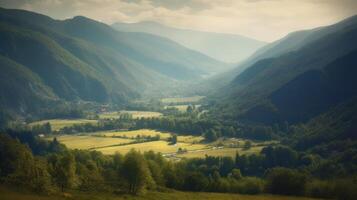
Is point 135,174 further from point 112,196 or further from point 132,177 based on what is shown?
point 112,196

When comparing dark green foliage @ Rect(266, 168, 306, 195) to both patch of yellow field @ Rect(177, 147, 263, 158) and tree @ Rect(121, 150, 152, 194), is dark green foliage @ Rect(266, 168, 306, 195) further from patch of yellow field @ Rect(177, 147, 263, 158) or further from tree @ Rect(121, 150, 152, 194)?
patch of yellow field @ Rect(177, 147, 263, 158)

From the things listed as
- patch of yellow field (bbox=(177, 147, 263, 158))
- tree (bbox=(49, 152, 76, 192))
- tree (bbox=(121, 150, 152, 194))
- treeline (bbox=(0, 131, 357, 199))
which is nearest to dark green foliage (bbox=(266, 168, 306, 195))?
treeline (bbox=(0, 131, 357, 199))

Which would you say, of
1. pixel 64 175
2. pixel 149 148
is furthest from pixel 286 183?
pixel 149 148

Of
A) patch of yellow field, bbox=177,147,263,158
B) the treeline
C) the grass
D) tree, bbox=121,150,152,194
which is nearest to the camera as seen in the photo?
the grass

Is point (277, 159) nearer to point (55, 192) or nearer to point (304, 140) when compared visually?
point (304, 140)

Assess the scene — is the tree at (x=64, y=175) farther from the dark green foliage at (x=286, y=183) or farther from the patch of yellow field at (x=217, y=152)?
the patch of yellow field at (x=217, y=152)

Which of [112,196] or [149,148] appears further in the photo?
[149,148]

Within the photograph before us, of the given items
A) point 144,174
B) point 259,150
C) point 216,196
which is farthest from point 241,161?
point 144,174

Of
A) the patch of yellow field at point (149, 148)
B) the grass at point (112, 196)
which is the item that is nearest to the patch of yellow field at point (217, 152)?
the patch of yellow field at point (149, 148)
